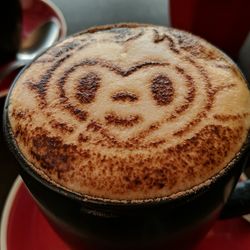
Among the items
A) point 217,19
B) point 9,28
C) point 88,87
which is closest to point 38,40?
point 9,28

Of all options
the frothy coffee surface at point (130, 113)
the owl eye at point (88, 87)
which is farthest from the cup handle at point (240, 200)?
the owl eye at point (88, 87)

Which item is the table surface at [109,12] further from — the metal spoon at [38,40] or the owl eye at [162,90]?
the owl eye at [162,90]

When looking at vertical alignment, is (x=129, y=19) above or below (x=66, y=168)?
below

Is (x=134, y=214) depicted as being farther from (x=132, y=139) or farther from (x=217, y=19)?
(x=217, y=19)

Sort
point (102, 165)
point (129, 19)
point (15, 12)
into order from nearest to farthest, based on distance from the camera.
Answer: point (102, 165) < point (15, 12) < point (129, 19)

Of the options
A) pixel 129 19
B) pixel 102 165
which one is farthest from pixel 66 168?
pixel 129 19

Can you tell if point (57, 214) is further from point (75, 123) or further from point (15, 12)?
point (15, 12)

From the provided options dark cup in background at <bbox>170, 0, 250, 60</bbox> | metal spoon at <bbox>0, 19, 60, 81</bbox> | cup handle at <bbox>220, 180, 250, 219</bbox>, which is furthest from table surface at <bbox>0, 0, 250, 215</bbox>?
cup handle at <bbox>220, 180, 250, 219</bbox>
